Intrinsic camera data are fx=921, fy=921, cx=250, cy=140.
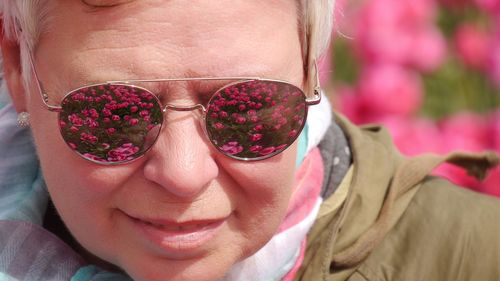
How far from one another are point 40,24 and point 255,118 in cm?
43

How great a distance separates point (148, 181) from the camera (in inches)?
64.7

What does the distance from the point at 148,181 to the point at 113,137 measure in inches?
4.0

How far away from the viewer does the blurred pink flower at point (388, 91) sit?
3.43m

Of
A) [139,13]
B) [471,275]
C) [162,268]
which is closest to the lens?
[139,13]

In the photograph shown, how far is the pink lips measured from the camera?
5.54 feet

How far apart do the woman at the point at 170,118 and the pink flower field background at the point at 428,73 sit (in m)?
1.49

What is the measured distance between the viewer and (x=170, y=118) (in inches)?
63.2

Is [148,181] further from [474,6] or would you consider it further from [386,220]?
[474,6]

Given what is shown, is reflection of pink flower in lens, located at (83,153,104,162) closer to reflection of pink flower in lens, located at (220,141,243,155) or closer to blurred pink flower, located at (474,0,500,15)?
reflection of pink flower in lens, located at (220,141,243,155)

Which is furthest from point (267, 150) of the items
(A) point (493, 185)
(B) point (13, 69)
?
(A) point (493, 185)

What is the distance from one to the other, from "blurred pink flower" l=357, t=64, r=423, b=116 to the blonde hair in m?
1.62

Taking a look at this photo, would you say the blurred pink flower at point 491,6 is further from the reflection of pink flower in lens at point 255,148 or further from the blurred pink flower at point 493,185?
the reflection of pink flower in lens at point 255,148

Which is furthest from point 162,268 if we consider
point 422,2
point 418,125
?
point 422,2

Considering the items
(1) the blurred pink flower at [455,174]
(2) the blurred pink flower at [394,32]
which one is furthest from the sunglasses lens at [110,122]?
(2) the blurred pink flower at [394,32]
